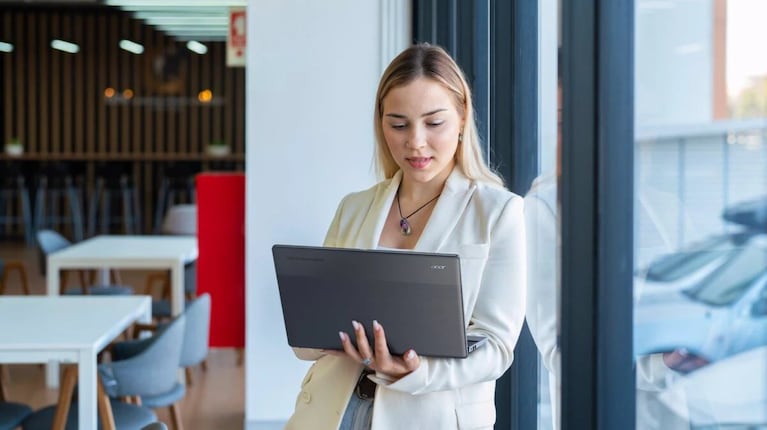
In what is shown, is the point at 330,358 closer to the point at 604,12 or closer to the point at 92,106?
the point at 604,12

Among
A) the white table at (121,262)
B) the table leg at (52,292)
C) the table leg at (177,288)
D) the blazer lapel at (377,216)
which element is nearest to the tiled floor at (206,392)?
the table leg at (52,292)

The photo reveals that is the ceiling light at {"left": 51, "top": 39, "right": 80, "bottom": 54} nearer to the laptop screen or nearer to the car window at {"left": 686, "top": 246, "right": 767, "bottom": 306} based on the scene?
the laptop screen

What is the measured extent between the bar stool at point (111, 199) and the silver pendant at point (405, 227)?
1222 cm

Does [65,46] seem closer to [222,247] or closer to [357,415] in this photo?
[222,247]

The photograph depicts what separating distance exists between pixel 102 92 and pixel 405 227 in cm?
1423

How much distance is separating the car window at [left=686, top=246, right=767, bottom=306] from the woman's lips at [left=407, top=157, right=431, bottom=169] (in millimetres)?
702

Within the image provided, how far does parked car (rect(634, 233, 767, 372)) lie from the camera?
107cm

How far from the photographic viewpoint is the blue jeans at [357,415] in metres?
1.82

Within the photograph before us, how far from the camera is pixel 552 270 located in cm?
204

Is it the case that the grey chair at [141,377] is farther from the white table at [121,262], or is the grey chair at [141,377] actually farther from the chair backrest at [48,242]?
the chair backrest at [48,242]

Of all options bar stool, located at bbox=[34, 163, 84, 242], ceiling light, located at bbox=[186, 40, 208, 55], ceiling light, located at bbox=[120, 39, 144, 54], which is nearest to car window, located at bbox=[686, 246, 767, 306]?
bar stool, located at bbox=[34, 163, 84, 242]

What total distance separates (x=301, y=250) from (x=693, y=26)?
0.77 m

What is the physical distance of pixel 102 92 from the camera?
50.4 feet

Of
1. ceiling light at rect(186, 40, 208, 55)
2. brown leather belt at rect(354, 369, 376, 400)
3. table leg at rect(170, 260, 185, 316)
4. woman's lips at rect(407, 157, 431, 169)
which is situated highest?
ceiling light at rect(186, 40, 208, 55)
